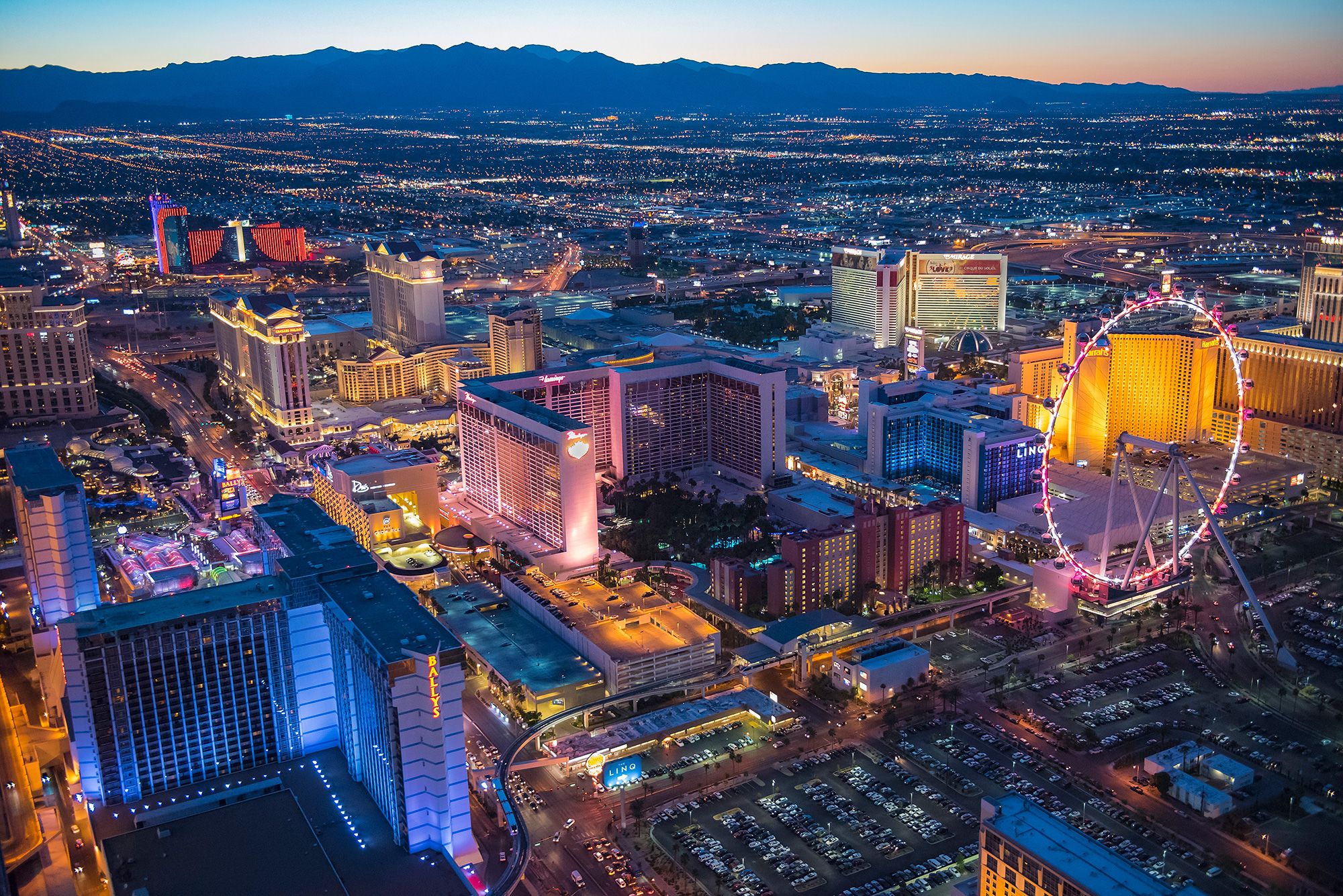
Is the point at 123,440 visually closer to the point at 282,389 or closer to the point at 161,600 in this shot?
the point at 282,389

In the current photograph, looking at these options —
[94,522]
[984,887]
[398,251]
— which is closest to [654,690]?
[984,887]

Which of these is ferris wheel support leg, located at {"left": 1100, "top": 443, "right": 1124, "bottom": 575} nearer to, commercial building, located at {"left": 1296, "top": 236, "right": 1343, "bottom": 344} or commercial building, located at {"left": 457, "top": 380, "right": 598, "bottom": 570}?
commercial building, located at {"left": 457, "top": 380, "right": 598, "bottom": 570}

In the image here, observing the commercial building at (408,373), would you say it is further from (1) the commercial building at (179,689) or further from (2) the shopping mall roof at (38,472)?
(1) the commercial building at (179,689)

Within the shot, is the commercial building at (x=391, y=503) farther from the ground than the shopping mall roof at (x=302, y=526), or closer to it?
closer to it

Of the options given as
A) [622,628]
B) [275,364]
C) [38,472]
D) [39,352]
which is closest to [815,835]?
[622,628]

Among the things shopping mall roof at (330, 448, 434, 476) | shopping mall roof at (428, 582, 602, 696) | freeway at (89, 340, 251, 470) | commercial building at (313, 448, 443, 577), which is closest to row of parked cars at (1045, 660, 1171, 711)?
shopping mall roof at (428, 582, 602, 696)

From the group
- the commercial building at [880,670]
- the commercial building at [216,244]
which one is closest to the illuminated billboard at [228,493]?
the commercial building at [880,670]
